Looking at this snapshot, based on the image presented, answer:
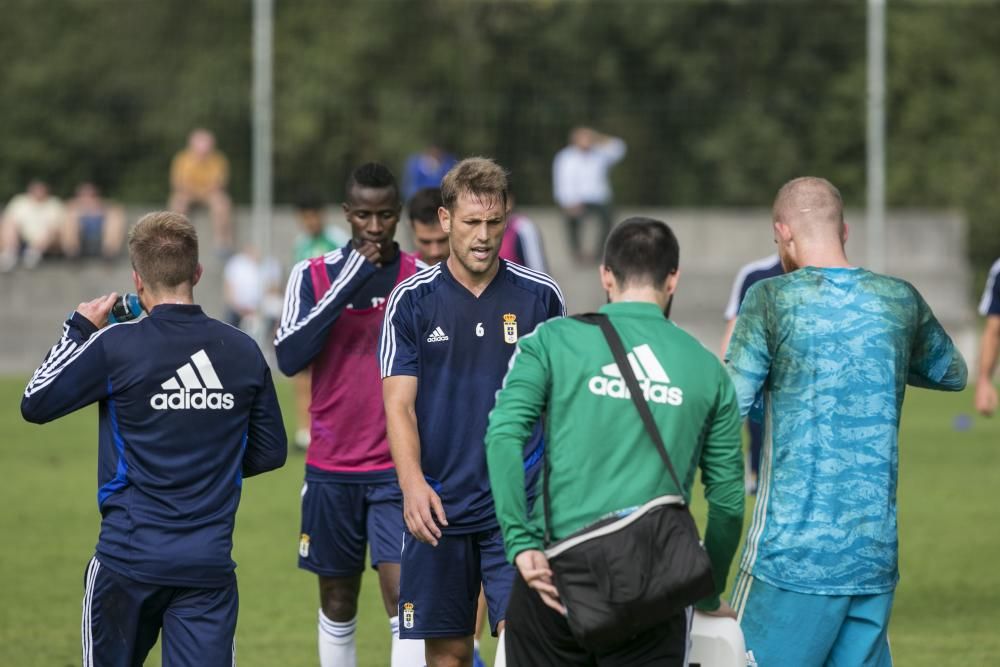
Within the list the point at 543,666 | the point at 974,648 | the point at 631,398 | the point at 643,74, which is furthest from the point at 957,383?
the point at 643,74

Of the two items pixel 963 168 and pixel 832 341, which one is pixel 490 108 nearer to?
pixel 963 168

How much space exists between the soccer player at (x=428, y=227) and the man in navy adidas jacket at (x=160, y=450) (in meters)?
2.44

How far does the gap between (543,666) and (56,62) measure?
3033cm

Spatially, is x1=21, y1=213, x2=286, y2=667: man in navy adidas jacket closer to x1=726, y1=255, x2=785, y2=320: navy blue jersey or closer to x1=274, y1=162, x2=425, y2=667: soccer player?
x1=274, y1=162, x2=425, y2=667: soccer player

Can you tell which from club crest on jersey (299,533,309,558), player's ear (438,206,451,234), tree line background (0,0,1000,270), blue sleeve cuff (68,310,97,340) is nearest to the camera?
blue sleeve cuff (68,310,97,340)

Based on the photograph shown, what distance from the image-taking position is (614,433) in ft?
14.7

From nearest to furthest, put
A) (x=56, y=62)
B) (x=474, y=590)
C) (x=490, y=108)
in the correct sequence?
1. (x=474, y=590)
2. (x=490, y=108)
3. (x=56, y=62)

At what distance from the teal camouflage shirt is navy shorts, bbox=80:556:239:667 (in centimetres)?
179

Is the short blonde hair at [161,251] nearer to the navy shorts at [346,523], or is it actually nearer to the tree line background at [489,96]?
the navy shorts at [346,523]

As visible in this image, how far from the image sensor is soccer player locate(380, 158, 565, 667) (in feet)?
18.7

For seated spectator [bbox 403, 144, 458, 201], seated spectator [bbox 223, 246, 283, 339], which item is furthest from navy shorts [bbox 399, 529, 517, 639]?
seated spectator [bbox 223, 246, 283, 339]

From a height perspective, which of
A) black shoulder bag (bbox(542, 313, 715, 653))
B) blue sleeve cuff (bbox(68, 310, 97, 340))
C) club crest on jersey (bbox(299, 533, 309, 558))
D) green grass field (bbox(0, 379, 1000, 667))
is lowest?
green grass field (bbox(0, 379, 1000, 667))

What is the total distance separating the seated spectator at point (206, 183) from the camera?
23438mm

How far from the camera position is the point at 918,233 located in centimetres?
2450
